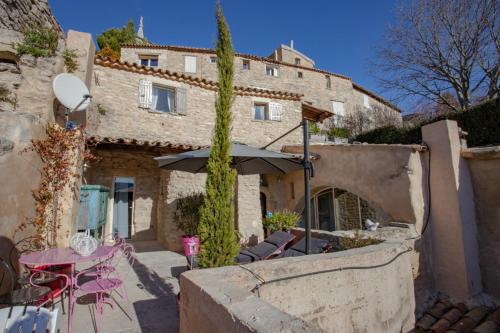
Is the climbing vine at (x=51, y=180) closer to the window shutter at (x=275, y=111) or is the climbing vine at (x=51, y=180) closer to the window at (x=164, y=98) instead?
the window at (x=164, y=98)

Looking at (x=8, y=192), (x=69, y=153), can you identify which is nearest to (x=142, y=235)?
(x=69, y=153)

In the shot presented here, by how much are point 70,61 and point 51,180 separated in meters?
3.52

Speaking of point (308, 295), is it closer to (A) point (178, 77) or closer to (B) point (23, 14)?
(B) point (23, 14)

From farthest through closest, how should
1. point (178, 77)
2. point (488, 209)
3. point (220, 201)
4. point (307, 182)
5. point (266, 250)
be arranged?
1. point (178, 77)
2. point (488, 209)
3. point (266, 250)
4. point (307, 182)
5. point (220, 201)

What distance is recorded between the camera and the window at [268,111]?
1135cm

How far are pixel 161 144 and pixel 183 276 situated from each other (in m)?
5.94

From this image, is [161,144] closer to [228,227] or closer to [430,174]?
[228,227]

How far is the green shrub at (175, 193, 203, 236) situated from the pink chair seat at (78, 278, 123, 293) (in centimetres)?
432

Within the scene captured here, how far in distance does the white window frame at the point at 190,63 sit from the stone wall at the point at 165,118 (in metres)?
9.53

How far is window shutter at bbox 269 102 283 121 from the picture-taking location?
37.2 ft

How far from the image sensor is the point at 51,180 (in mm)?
4723

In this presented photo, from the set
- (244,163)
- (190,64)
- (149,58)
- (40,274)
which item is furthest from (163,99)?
(149,58)

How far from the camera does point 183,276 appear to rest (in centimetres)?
238

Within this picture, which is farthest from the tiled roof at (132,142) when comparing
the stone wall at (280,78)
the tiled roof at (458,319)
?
the stone wall at (280,78)
